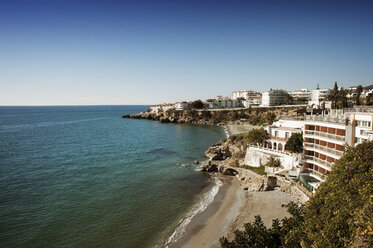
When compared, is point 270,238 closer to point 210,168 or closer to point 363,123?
point 363,123

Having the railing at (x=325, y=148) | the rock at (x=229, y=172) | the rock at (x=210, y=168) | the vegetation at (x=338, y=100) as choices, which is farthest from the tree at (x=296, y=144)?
the vegetation at (x=338, y=100)

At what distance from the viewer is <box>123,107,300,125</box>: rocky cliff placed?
3875 inches

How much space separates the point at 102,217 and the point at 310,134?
26.4m

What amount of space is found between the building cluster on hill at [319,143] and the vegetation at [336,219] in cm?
662

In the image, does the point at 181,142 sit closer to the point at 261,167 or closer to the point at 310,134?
the point at 261,167

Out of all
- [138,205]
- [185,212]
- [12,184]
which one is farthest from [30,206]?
[185,212]

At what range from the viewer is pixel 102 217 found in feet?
80.2

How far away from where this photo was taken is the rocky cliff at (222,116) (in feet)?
323

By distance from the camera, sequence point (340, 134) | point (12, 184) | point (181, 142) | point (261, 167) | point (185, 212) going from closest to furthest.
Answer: point (340, 134) < point (185, 212) < point (12, 184) < point (261, 167) < point (181, 142)

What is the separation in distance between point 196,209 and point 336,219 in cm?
1791

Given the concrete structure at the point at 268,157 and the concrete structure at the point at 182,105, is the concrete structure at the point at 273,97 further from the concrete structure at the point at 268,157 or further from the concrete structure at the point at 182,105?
the concrete structure at the point at 268,157

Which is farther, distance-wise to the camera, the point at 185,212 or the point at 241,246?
the point at 185,212

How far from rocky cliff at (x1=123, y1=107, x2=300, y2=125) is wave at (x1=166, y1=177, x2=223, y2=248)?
6810 cm

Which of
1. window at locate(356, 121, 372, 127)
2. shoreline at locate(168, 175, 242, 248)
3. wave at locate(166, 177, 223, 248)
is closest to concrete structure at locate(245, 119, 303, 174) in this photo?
shoreline at locate(168, 175, 242, 248)
